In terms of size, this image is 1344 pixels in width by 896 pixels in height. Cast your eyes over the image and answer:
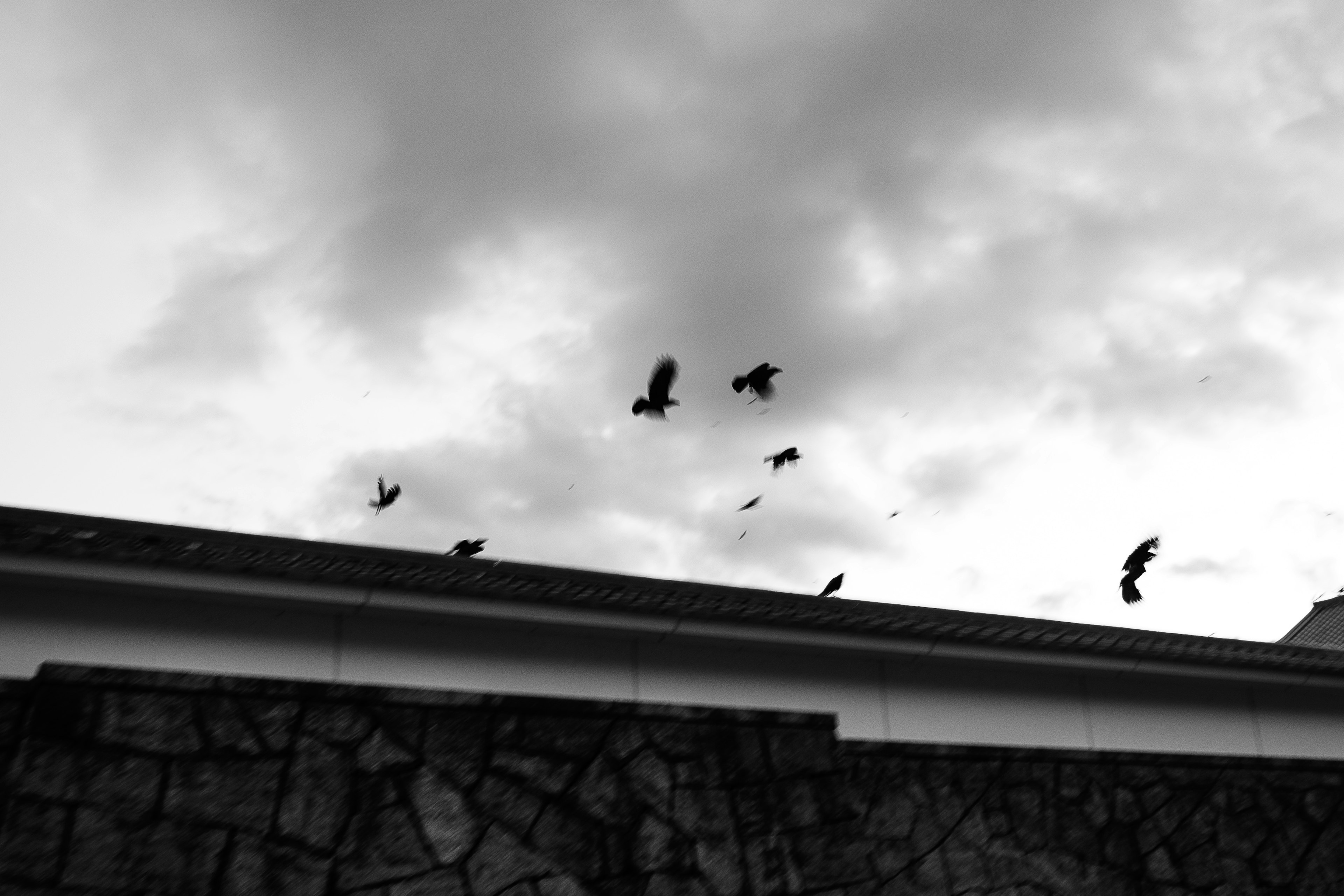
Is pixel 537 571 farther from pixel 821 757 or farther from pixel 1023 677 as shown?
pixel 1023 677

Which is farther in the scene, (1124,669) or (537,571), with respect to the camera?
(1124,669)

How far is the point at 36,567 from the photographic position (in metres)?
5.17

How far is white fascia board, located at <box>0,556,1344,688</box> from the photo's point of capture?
210 inches

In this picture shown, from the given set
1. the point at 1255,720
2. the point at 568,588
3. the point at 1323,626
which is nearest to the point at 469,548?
the point at 568,588

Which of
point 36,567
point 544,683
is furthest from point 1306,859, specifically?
point 36,567

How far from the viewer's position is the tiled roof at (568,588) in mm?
5355

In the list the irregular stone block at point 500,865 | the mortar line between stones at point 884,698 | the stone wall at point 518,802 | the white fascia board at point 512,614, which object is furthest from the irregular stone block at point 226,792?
the mortar line between stones at point 884,698

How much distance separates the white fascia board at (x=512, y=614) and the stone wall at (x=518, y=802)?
44cm

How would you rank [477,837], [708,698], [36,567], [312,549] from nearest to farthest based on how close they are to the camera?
1. [36,567]
2. [477,837]
3. [312,549]
4. [708,698]

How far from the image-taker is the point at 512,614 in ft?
20.3

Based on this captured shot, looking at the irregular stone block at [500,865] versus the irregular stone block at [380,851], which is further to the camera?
the irregular stone block at [500,865]

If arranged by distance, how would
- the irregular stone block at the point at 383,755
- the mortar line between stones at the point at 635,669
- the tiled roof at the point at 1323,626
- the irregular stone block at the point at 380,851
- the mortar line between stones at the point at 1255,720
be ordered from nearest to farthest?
the irregular stone block at the point at 380,851 → the irregular stone block at the point at 383,755 → the mortar line between stones at the point at 635,669 → the mortar line between stones at the point at 1255,720 → the tiled roof at the point at 1323,626

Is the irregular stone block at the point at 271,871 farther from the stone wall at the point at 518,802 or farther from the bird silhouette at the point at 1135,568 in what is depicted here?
the bird silhouette at the point at 1135,568

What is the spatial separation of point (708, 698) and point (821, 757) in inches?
26.5
